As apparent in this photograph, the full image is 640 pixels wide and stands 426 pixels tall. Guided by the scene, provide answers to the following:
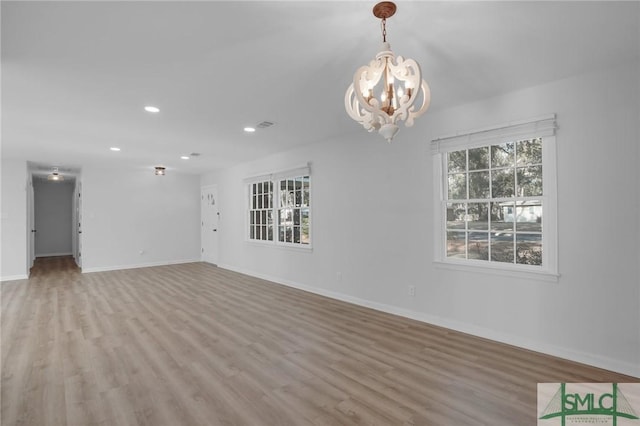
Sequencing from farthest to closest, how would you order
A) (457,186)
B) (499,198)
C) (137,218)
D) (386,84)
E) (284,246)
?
(137,218) < (284,246) < (457,186) < (499,198) < (386,84)

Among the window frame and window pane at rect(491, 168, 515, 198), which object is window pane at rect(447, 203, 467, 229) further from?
the window frame

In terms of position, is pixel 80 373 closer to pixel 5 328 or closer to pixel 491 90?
pixel 5 328

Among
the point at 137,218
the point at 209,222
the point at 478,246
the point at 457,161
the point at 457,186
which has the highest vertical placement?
the point at 457,161

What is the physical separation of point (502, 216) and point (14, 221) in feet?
29.5

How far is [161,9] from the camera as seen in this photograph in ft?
6.17

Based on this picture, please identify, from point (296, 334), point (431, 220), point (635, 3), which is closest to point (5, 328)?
point (296, 334)

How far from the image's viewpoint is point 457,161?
3723 millimetres

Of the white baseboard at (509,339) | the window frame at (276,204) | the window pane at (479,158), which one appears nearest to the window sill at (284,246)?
A: the window frame at (276,204)

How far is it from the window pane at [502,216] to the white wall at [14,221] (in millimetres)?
8800

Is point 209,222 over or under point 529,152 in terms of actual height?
under

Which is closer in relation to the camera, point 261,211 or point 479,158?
point 479,158

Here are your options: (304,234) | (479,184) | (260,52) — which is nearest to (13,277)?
(304,234)

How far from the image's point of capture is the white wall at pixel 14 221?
667 centimetres

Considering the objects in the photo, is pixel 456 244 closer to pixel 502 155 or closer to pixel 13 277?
pixel 502 155
